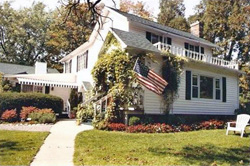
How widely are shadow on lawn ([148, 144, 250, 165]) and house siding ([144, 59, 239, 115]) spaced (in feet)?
20.0

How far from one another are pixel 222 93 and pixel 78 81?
13243 millimetres

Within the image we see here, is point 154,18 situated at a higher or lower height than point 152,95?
higher

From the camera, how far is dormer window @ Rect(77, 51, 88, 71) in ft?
71.7

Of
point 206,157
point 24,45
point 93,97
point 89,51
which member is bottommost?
point 206,157

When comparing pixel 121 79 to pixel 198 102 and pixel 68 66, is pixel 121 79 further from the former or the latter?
pixel 68 66

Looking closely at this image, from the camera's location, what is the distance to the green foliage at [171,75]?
14.2m

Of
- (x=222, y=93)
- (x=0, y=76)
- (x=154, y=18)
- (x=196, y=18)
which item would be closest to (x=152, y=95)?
(x=222, y=93)

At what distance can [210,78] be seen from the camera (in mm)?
17281

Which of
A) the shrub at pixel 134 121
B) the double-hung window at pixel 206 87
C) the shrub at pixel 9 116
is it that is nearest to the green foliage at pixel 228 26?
the double-hung window at pixel 206 87

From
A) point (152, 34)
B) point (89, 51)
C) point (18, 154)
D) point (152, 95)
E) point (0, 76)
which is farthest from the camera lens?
point (89, 51)

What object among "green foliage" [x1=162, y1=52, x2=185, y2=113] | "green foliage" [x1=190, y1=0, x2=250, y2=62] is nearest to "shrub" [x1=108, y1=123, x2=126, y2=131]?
"green foliage" [x1=162, y1=52, x2=185, y2=113]

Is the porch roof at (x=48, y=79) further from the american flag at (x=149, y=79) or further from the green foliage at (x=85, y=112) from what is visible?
the american flag at (x=149, y=79)

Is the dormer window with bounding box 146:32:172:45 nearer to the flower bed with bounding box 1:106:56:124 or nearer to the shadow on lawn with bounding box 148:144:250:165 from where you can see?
the flower bed with bounding box 1:106:56:124

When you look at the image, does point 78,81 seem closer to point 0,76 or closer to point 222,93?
point 0,76
